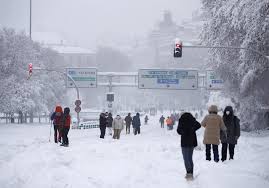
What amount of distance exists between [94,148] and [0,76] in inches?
1539

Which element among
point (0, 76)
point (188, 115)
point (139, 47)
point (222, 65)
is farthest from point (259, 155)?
point (139, 47)

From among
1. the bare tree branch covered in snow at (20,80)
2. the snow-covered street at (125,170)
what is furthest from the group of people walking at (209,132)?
the bare tree branch covered in snow at (20,80)

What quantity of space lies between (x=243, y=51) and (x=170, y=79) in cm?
1965

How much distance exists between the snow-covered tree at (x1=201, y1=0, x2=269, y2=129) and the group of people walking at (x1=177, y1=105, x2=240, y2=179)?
1295cm

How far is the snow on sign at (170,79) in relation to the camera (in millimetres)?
51469

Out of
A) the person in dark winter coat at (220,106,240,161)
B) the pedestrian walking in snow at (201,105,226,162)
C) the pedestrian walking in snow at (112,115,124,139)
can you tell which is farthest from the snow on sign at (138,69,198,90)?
the pedestrian walking in snow at (201,105,226,162)

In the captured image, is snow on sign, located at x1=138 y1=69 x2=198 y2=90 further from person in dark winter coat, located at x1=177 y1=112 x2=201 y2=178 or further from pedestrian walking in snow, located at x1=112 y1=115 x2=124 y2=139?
person in dark winter coat, located at x1=177 y1=112 x2=201 y2=178

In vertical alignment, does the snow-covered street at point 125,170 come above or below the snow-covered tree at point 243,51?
below

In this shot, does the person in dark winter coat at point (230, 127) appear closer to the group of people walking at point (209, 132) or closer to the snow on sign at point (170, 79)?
the group of people walking at point (209, 132)

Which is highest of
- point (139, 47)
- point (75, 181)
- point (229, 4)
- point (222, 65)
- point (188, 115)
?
point (139, 47)

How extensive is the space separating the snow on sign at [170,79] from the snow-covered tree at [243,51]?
1003 cm

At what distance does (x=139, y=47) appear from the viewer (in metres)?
158

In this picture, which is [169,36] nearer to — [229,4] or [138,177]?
[229,4]

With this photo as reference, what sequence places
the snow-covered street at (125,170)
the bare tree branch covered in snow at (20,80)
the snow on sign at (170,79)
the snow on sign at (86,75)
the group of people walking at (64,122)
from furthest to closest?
the bare tree branch covered in snow at (20,80) < the snow on sign at (86,75) < the snow on sign at (170,79) < the group of people walking at (64,122) < the snow-covered street at (125,170)
